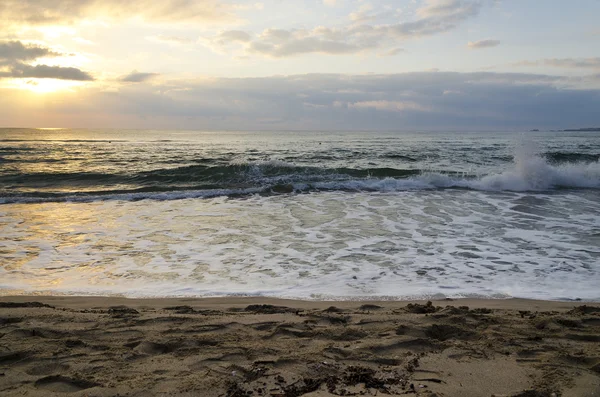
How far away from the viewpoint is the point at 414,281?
5.34m

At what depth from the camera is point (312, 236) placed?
7793mm

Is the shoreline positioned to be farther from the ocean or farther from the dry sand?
the ocean

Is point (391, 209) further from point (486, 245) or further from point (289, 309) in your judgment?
point (289, 309)

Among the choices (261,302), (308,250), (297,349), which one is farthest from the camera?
(308,250)

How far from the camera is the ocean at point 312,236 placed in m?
5.23

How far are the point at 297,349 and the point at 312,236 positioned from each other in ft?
15.1

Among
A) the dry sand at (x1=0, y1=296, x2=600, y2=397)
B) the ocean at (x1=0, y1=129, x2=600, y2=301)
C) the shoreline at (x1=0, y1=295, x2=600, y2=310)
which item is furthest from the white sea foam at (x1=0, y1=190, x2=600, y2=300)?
the dry sand at (x1=0, y1=296, x2=600, y2=397)

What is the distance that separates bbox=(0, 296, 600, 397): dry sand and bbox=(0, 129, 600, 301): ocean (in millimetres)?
784

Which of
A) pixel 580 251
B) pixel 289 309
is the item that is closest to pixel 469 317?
pixel 289 309

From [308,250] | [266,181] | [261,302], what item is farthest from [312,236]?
[266,181]

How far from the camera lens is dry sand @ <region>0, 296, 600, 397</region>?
2.68 metres

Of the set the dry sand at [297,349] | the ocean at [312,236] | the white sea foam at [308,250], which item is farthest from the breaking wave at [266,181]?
the dry sand at [297,349]

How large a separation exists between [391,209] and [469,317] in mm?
6968

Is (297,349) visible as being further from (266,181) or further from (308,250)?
(266,181)
